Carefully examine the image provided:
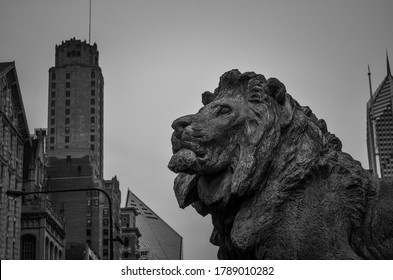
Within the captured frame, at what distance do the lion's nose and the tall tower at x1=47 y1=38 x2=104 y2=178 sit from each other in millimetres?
102737

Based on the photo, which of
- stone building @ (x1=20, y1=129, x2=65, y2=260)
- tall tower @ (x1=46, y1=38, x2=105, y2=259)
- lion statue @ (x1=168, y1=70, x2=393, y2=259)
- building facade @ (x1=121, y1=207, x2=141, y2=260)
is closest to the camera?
lion statue @ (x1=168, y1=70, x2=393, y2=259)

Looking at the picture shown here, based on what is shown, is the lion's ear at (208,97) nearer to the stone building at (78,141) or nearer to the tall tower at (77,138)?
the stone building at (78,141)

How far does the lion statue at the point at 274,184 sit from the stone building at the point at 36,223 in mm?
54272

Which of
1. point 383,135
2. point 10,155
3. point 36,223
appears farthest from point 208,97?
point 36,223

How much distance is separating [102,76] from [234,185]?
11104 centimetres

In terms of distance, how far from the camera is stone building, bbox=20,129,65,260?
6322 cm

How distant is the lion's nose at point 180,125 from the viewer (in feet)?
15.6

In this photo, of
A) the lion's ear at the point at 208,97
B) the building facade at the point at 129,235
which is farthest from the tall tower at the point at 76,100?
the lion's ear at the point at 208,97

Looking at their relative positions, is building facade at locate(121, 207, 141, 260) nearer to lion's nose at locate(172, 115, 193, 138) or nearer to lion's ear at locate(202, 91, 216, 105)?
lion's ear at locate(202, 91, 216, 105)

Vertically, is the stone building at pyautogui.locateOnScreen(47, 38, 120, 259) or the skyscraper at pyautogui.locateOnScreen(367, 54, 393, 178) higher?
the stone building at pyautogui.locateOnScreen(47, 38, 120, 259)

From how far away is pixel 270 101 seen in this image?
5000mm

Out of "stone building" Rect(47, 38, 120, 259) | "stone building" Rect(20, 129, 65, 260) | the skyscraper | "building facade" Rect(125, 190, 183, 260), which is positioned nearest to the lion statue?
the skyscraper
